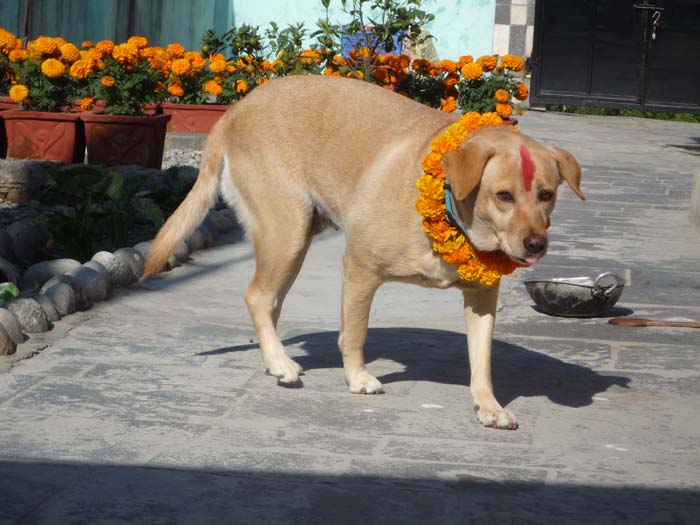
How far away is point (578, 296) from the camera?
5.80 meters

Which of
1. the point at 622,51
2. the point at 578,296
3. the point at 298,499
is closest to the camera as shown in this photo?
the point at 298,499

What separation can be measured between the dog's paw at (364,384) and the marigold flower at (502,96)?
21.8 feet

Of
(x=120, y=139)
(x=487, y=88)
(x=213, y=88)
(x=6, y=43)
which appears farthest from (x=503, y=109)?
(x=6, y=43)

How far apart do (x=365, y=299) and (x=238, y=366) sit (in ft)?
2.37

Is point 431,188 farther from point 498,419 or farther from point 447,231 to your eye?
point 498,419

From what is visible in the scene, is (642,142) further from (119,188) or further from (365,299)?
(365,299)

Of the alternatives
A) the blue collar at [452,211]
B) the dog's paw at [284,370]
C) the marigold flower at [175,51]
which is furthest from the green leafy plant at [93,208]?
the marigold flower at [175,51]

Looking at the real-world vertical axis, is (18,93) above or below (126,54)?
below

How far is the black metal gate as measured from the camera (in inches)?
728

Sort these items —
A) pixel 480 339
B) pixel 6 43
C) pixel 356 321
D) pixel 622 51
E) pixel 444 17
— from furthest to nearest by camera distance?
pixel 444 17
pixel 622 51
pixel 6 43
pixel 356 321
pixel 480 339

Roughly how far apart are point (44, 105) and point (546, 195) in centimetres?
665

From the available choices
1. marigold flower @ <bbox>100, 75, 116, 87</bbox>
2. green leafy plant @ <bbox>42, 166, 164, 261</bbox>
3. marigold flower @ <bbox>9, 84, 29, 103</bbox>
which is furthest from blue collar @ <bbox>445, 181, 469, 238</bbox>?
marigold flower @ <bbox>9, 84, 29, 103</bbox>

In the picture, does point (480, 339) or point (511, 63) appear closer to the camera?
point (480, 339)

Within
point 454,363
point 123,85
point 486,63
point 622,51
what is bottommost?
point 454,363
